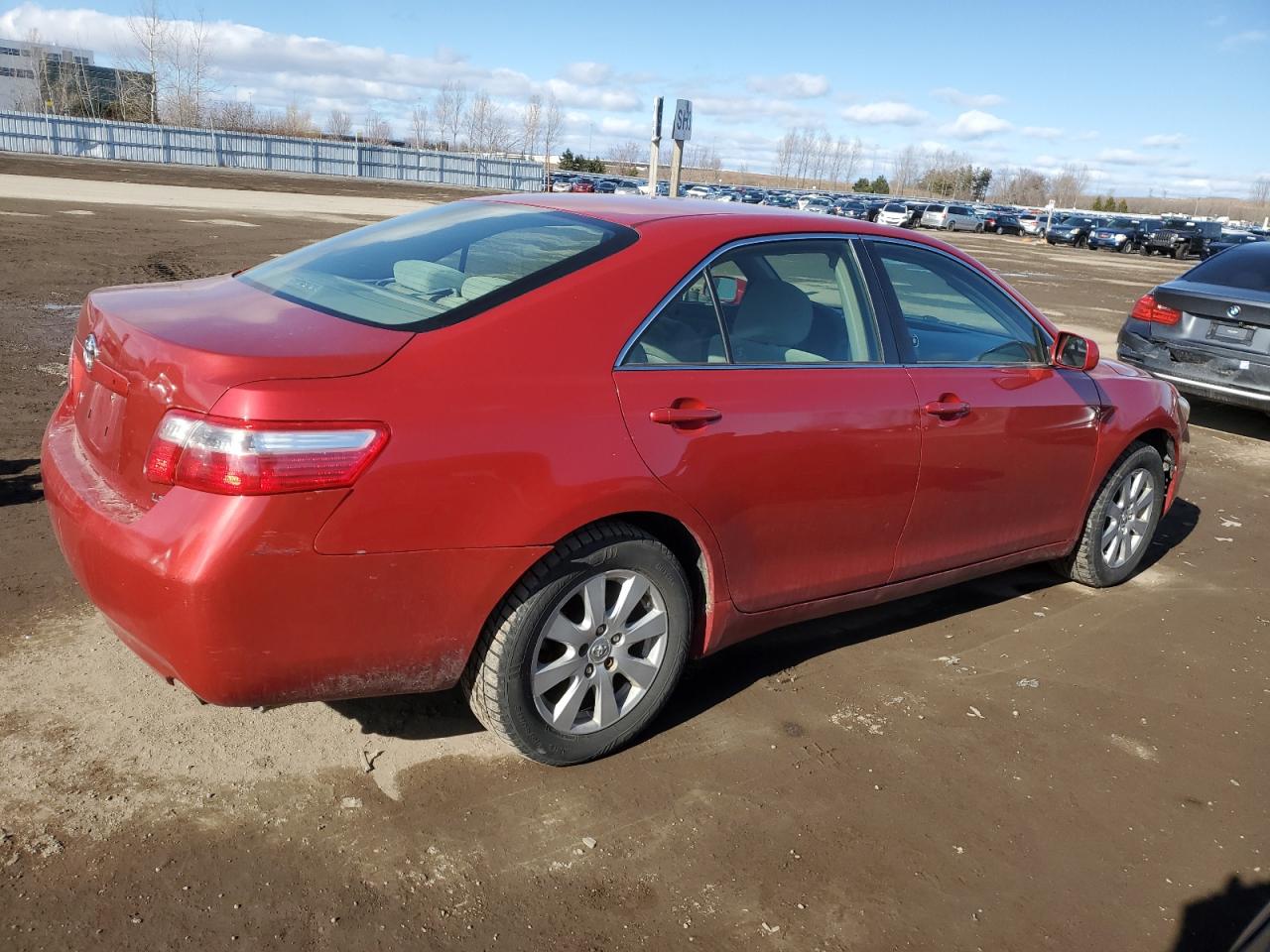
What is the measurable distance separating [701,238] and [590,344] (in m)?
0.64

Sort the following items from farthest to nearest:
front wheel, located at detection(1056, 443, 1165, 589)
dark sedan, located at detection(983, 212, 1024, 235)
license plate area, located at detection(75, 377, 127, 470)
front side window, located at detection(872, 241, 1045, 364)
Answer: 1. dark sedan, located at detection(983, 212, 1024, 235)
2. front wheel, located at detection(1056, 443, 1165, 589)
3. front side window, located at detection(872, 241, 1045, 364)
4. license plate area, located at detection(75, 377, 127, 470)

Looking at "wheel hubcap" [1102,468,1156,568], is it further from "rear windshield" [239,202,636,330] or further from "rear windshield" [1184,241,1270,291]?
"rear windshield" [1184,241,1270,291]

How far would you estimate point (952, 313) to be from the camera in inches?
169

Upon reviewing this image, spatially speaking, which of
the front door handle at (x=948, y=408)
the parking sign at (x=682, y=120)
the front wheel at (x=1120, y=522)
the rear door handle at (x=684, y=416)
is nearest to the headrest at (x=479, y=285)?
the rear door handle at (x=684, y=416)

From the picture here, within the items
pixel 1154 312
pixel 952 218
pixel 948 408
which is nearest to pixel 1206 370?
pixel 1154 312

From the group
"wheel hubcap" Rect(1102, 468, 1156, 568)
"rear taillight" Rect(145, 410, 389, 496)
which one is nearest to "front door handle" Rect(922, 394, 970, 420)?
"wheel hubcap" Rect(1102, 468, 1156, 568)

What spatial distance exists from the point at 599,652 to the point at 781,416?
93 centimetres

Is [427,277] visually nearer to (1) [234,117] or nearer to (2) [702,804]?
(2) [702,804]

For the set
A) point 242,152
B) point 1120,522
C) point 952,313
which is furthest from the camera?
point 242,152

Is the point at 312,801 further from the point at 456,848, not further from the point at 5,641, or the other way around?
the point at 5,641

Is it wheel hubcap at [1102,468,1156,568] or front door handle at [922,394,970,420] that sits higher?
front door handle at [922,394,970,420]

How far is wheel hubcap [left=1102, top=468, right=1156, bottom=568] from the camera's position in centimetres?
502

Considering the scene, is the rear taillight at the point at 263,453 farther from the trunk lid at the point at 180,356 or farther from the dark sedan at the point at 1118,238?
the dark sedan at the point at 1118,238

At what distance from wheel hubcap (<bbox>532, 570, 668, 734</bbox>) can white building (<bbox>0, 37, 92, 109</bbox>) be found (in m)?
Result: 88.8
